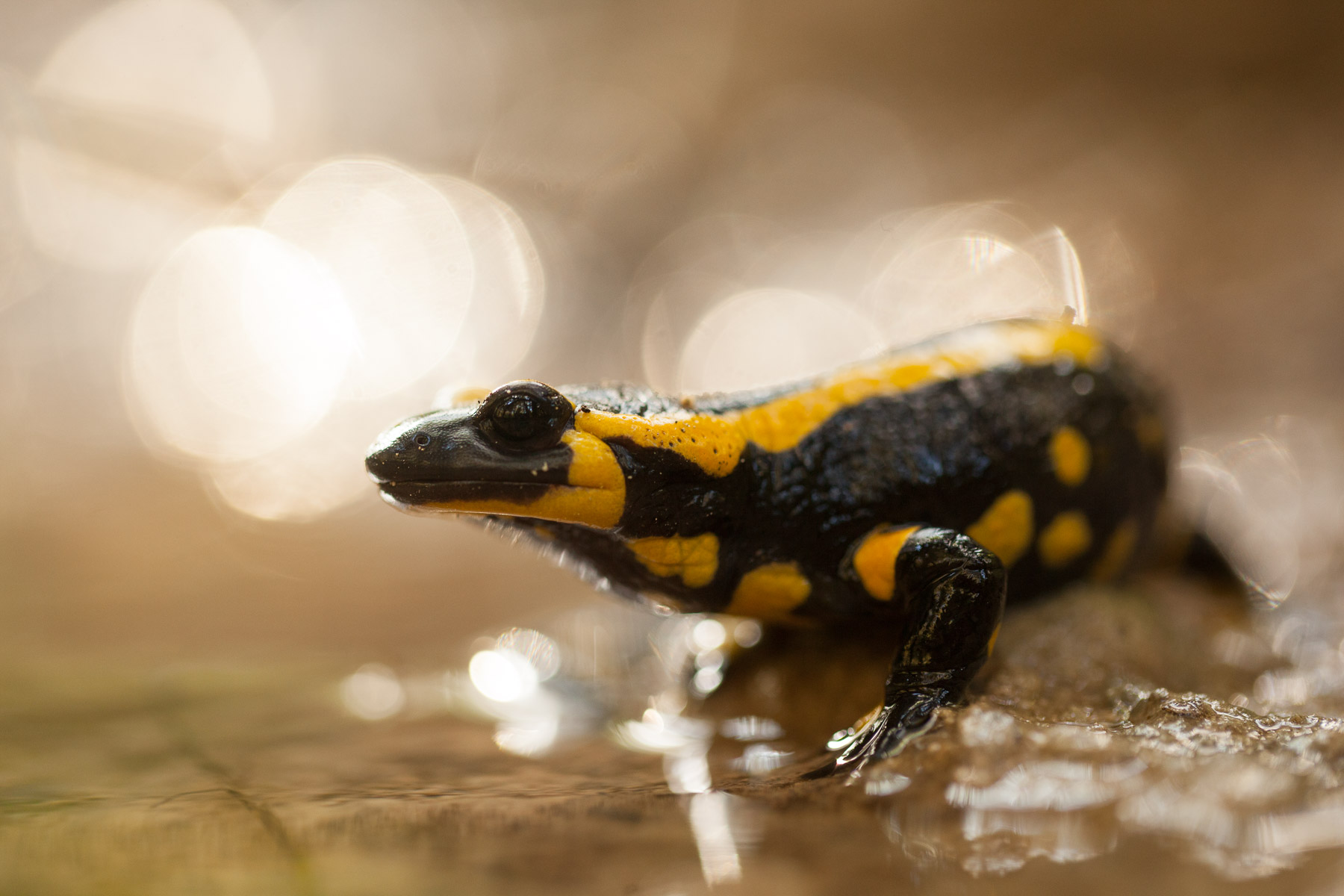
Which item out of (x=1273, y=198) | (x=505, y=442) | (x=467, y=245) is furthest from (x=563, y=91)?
(x=505, y=442)

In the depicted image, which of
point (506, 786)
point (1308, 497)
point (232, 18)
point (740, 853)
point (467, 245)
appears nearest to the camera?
point (740, 853)

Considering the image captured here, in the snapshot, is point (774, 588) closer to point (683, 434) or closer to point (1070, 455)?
point (683, 434)

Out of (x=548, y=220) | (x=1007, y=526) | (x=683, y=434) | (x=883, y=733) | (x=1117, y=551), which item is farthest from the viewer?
(x=548, y=220)

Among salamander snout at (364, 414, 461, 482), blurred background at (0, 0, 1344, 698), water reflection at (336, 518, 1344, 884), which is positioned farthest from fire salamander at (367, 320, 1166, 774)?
blurred background at (0, 0, 1344, 698)

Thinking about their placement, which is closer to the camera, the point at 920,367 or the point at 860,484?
the point at 860,484

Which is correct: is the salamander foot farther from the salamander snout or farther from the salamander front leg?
the salamander snout

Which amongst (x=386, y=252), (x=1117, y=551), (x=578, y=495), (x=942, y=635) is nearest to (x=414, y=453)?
(x=578, y=495)

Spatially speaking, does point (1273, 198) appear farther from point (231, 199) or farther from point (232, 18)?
point (232, 18)

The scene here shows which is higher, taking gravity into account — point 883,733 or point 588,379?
point 588,379
